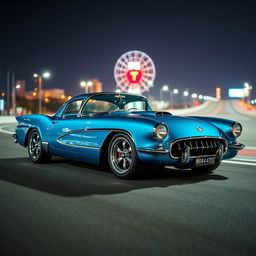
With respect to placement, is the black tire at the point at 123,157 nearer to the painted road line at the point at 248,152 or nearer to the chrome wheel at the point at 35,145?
the chrome wheel at the point at 35,145

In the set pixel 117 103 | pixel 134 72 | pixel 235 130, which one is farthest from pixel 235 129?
pixel 134 72

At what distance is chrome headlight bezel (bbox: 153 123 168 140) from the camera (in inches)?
218

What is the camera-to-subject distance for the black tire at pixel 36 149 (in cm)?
773

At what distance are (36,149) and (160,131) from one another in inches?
132

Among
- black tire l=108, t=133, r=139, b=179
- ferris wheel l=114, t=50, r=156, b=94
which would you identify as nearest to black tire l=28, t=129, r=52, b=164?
black tire l=108, t=133, r=139, b=179

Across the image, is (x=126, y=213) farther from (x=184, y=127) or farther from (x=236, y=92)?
(x=236, y=92)

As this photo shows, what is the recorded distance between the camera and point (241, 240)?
3193 mm

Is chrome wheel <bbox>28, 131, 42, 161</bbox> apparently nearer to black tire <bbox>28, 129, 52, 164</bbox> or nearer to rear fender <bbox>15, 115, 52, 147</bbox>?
black tire <bbox>28, 129, 52, 164</bbox>

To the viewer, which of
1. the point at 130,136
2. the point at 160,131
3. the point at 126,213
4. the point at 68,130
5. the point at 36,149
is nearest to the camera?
the point at 126,213

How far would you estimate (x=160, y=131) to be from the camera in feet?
18.3

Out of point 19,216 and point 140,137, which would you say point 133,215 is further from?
point 140,137

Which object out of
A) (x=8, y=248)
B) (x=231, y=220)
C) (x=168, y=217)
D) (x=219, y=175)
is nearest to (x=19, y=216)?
(x=8, y=248)

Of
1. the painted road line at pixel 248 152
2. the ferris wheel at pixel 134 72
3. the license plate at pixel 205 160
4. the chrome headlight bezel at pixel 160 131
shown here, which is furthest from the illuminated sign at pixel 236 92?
the chrome headlight bezel at pixel 160 131

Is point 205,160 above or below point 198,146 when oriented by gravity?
below
